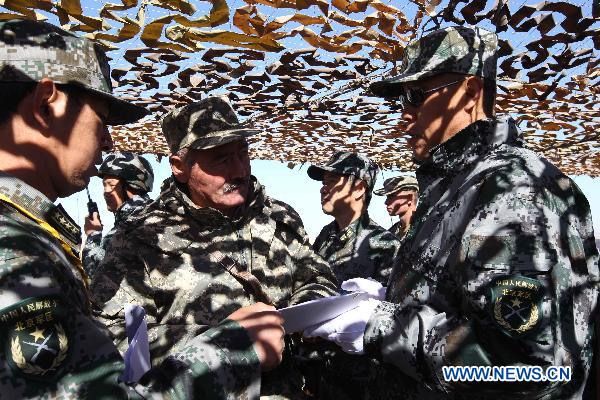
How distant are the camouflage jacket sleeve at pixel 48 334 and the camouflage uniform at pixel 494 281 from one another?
2.99ft

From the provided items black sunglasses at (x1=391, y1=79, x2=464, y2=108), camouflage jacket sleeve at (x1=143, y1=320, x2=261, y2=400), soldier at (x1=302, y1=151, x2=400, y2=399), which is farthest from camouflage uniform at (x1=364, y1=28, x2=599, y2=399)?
soldier at (x1=302, y1=151, x2=400, y2=399)

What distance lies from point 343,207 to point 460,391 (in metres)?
3.84

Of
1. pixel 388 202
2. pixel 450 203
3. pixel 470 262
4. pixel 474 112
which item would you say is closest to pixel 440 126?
pixel 474 112

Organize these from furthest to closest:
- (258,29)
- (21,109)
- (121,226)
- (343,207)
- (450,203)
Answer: (343,207) → (258,29) → (121,226) → (450,203) → (21,109)

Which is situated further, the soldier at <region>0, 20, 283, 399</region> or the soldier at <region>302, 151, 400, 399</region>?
the soldier at <region>302, 151, 400, 399</region>

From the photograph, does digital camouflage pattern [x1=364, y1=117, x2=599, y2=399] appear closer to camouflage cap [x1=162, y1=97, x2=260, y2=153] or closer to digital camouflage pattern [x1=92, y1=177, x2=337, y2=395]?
digital camouflage pattern [x1=92, y1=177, x2=337, y2=395]

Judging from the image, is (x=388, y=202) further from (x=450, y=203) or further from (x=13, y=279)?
(x=13, y=279)

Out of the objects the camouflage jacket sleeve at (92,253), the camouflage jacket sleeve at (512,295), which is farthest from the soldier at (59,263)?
the camouflage jacket sleeve at (92,253)

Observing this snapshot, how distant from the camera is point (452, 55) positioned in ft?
7.61

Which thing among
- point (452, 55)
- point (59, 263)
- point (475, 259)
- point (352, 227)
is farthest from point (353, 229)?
point (59, 263)

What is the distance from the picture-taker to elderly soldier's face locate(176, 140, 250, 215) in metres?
2.88

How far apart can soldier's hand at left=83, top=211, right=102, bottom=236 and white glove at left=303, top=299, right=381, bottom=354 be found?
5.41 meters

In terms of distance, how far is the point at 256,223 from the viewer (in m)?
2.92

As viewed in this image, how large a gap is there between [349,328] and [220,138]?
129cm
